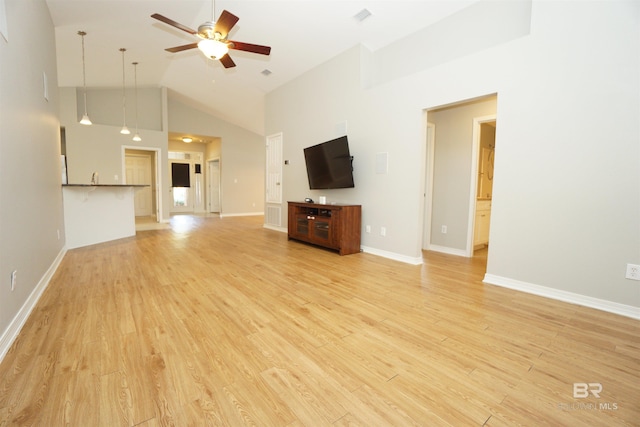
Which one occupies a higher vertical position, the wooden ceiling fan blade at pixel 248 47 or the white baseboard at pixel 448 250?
the wooden ceiling fan blade at pixel 248 47

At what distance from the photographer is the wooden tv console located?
4.23 meters

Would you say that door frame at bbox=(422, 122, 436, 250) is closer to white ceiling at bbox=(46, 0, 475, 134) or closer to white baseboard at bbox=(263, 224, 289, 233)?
white ceiling at bbox=(46, 0, 475, 134)

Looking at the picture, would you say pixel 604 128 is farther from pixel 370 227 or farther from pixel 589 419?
pixel 370 227

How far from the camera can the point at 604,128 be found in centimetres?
235

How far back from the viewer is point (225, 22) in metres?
2.73

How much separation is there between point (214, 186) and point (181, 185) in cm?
121

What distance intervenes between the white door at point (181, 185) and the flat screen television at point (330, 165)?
748 centimetres

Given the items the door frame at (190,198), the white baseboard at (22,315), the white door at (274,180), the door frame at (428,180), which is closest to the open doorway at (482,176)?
the door frame at (428,180)

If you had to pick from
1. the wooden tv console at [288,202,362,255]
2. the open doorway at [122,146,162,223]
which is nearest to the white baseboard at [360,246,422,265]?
the wooden tv console at [288,202,362,255]

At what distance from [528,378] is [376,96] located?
148 inches

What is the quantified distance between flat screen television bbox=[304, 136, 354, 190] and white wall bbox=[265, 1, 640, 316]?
38.0 inches

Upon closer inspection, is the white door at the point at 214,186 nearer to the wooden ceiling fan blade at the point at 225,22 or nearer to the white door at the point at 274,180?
the white door at the point at 274,180

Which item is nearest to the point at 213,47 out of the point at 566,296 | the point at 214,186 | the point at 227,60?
the point at 227,60

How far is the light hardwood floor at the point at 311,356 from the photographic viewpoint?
4.08 feet
